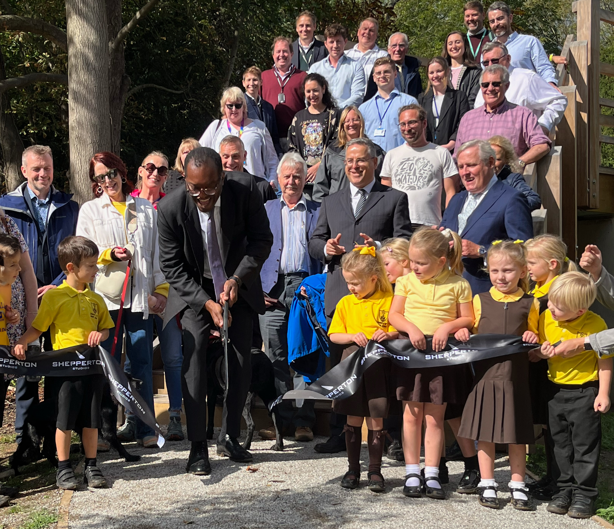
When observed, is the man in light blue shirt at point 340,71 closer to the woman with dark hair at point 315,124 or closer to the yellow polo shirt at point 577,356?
the woman with dark hair at point 315,124

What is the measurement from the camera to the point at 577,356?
4898 mm

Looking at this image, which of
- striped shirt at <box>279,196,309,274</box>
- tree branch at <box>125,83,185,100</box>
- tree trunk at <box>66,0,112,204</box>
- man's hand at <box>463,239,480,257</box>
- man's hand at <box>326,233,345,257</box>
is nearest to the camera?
man's hand at <box>463,239,480,257</box>

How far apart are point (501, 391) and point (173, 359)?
273 cm

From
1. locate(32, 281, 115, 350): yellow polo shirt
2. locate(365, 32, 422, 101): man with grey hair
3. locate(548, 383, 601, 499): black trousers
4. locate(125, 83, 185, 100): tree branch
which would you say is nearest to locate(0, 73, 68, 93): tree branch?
locate(125, 83, 185, 100): tree branch

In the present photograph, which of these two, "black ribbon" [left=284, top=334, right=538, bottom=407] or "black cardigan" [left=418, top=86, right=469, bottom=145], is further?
"black cardigan" [left=418, top=86, right=469, bottom=145]

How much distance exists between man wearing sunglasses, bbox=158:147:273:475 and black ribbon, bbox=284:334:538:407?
2.37 feet

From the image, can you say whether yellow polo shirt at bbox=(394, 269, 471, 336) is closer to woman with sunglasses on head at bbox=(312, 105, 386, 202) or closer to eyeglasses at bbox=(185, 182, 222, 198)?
eyeglasses at bbox=(185, 182, 222, 198)

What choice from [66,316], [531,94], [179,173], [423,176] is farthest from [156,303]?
[531,94]

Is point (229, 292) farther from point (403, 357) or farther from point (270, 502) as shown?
point (270, 502)

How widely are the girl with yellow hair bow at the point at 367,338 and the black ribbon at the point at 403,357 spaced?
0.09 m

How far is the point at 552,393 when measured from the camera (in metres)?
4.98

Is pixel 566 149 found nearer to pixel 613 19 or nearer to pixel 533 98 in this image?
pixel 533 98

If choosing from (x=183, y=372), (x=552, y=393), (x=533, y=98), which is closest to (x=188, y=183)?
(x=183, y=372)

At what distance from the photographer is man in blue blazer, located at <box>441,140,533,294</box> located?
5.71 m
